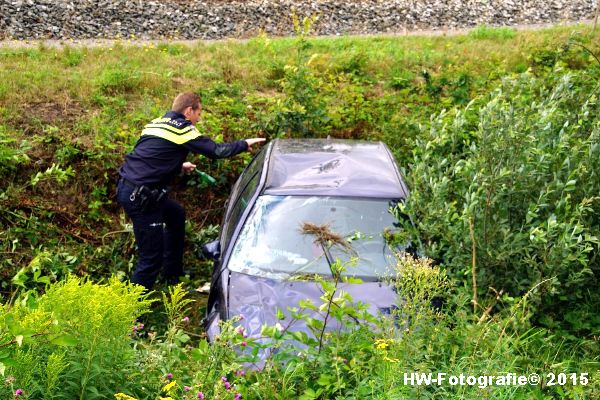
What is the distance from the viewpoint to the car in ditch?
4.75 m

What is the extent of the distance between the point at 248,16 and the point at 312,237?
43.1 ft

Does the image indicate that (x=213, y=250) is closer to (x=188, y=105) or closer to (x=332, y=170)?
(x=332, y=170)

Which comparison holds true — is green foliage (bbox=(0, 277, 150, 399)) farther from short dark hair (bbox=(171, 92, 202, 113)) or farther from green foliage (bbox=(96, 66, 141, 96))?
green foliage (bbox=(96, 66, 141, 96))

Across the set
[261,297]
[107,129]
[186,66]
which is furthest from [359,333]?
[186,66]

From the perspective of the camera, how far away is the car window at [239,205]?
18.4ft

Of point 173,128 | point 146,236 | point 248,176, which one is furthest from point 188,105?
point 146,236

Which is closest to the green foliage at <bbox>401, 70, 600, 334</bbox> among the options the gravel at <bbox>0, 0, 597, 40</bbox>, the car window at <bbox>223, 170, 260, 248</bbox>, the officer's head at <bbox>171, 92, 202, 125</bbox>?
the car window at <bbox>223, 170, 260, 248</bbox>

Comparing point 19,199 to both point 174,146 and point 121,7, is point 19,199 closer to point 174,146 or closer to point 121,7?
point 174,146

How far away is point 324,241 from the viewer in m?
5.09

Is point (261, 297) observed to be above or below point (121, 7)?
below

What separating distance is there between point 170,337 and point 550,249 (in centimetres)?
262

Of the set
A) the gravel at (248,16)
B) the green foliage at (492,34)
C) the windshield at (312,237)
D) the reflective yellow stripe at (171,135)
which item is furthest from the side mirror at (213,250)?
the green foliage at (492,34)

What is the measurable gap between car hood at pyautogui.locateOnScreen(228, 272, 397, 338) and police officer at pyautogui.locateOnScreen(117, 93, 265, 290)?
4.57 ft

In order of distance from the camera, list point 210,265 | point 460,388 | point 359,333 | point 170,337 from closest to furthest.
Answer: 1. point 460,388
2. point 170,337
3. point 359,333
4. point 210,265
